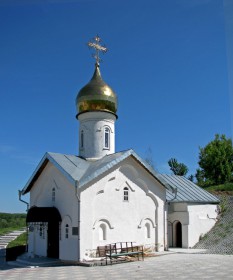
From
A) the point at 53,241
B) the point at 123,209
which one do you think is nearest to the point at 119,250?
the point at 123,209

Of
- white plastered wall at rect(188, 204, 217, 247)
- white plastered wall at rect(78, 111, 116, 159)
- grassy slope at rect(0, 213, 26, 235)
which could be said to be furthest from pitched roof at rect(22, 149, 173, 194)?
grassy slope at rect(0, 213, 26, 235)

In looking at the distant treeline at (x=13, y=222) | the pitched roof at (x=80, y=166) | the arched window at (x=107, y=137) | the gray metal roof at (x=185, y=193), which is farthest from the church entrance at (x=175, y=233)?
the distant treeline at (x=13, y=222)

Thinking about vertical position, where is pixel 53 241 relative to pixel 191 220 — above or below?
below

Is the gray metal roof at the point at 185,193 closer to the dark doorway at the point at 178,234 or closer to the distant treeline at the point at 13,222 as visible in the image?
the dark doorway at the point at 178,234

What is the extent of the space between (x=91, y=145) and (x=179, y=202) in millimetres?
5719

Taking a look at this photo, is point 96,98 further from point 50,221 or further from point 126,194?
point 50,221

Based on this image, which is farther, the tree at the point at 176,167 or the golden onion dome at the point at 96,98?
the tree at the point at 176,167

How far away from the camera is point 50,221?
15.9 meters

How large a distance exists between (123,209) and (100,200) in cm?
141

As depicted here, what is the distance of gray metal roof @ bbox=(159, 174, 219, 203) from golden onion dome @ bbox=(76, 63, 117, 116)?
4.92m

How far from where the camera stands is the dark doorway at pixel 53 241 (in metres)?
16.7

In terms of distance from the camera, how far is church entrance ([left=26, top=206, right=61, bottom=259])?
51.9ft

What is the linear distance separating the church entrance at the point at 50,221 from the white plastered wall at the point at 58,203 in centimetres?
25

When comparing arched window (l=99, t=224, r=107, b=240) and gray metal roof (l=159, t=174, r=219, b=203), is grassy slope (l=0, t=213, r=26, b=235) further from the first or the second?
arched window (l=99, t=224, r=107, b=240)
